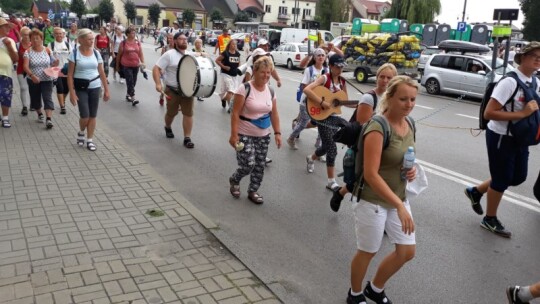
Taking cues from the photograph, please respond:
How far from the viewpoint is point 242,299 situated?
374 centimetres

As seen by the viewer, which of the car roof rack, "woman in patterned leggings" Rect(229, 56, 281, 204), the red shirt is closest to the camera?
"woman in patterned leggings" Rect(229, 56, 281, 204)

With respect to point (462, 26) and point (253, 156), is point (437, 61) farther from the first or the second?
point (462, 26)

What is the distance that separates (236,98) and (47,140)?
403 centimetres

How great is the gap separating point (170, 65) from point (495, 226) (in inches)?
218

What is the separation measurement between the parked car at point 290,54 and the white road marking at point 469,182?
19.3 metres

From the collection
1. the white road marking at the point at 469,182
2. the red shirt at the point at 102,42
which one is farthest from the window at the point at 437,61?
the red shirt at the point at 102,42

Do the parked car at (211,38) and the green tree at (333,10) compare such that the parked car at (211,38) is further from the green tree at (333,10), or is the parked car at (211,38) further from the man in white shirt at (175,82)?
the man in white shirt at (175,82)

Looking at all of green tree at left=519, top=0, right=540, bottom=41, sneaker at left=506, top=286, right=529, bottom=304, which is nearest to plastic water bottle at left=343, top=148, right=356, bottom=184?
sneaker at left=506, top=286, right=529, bottom=304

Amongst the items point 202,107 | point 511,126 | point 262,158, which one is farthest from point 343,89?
point 202,107

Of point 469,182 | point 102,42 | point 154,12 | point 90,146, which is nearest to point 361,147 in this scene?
point 469,182

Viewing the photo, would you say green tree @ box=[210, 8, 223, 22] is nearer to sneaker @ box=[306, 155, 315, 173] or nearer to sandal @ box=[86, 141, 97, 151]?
sandal @ box=[86, 141, 97, 151]

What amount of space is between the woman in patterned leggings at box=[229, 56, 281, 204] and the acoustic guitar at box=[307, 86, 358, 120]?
80 centimetres

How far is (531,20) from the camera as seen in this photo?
183ft

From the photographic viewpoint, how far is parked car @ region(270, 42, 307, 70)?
26933 mm
